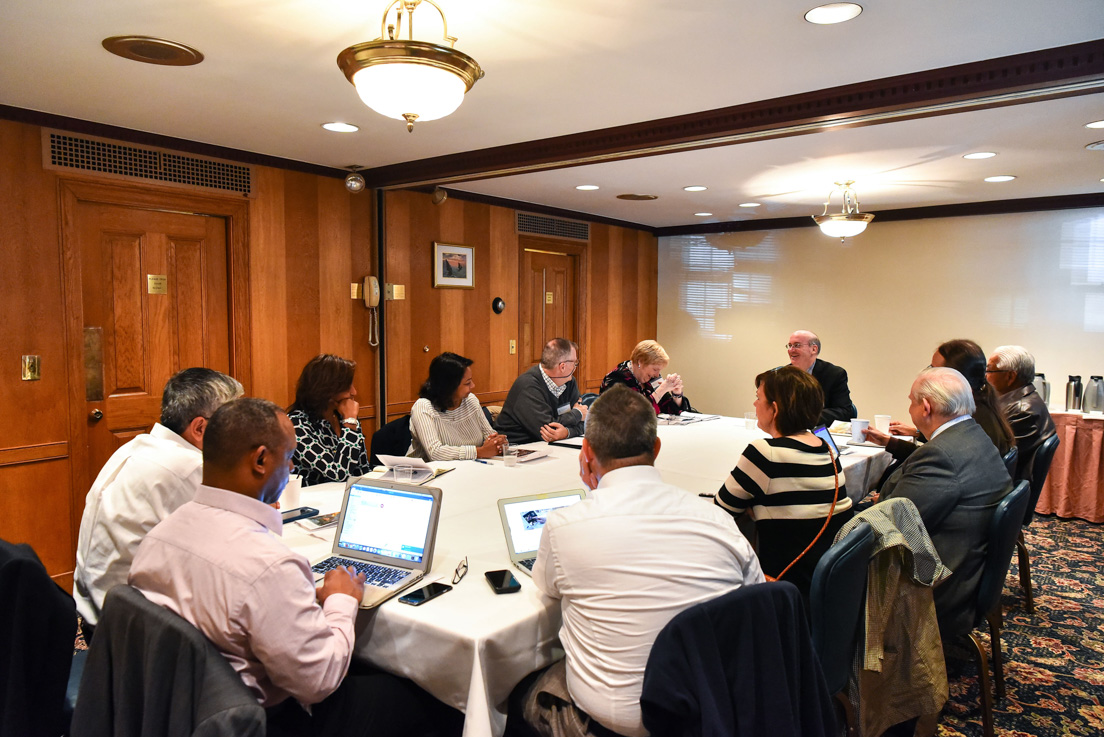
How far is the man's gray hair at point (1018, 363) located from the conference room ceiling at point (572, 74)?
3.91 ft

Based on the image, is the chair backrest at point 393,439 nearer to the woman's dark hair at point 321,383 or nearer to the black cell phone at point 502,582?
the woman's dark hair at point 321,383

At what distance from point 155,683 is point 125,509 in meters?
0.78

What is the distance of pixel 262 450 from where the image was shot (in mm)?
1613

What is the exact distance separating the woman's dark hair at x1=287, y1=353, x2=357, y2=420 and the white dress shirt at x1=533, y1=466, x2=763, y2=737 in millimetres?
1733

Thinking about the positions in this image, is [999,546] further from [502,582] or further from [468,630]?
[468,630]

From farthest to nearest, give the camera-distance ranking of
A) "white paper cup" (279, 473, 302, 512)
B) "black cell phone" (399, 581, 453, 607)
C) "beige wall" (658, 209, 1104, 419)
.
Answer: "beige wall" (658, 209, 1104, 419) → "white paper cup" (279, 473, 302, 512) → "black cell phone" (399, 581, 453, 607)

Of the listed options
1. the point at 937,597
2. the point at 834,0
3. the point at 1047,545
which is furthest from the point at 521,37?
the point at 1047,545

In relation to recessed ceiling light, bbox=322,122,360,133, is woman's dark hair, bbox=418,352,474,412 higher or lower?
lower

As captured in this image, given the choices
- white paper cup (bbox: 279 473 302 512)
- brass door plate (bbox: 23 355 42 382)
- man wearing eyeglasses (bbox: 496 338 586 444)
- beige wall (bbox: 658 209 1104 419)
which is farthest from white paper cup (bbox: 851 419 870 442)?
brass door plate (bbox: 23 355 42 382)

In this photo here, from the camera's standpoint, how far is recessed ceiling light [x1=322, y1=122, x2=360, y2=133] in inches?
147

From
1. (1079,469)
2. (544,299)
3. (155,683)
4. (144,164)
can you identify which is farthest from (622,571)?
(544,299)

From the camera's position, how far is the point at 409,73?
2.04 meters

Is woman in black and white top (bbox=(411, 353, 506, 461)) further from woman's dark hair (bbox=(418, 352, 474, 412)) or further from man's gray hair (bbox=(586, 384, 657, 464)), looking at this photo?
man's gray hair (bbox=(586, 384, 657, 464))

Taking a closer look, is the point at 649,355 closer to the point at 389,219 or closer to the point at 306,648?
the point at 389,219
